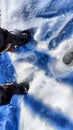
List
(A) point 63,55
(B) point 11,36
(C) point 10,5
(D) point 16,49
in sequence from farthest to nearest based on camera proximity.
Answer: (C) point 10,5 < (D) point 16,49 < (B) point 11,36 < (A) point 63,55

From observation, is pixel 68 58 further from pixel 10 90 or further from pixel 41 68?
pixel 10 90

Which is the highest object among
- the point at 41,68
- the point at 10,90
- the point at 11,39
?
the point at 11,39

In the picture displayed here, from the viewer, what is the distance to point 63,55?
1362 mm

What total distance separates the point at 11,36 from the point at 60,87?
0.42m

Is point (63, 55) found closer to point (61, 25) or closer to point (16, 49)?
point (61, 25)

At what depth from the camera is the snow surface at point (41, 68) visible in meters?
1.30

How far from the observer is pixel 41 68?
1476 millimetres

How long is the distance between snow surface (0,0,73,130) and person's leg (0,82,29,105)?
0.12ft

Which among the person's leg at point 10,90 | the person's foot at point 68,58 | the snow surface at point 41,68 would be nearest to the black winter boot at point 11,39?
the snow surface at point 41,68

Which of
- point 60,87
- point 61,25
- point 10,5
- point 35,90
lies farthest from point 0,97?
point 10,5

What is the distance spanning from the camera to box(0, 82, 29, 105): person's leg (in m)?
1.41

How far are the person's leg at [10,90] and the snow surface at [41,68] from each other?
0.04 m

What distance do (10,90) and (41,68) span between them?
19 centimetres

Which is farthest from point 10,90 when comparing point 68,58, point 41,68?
point 68,58
